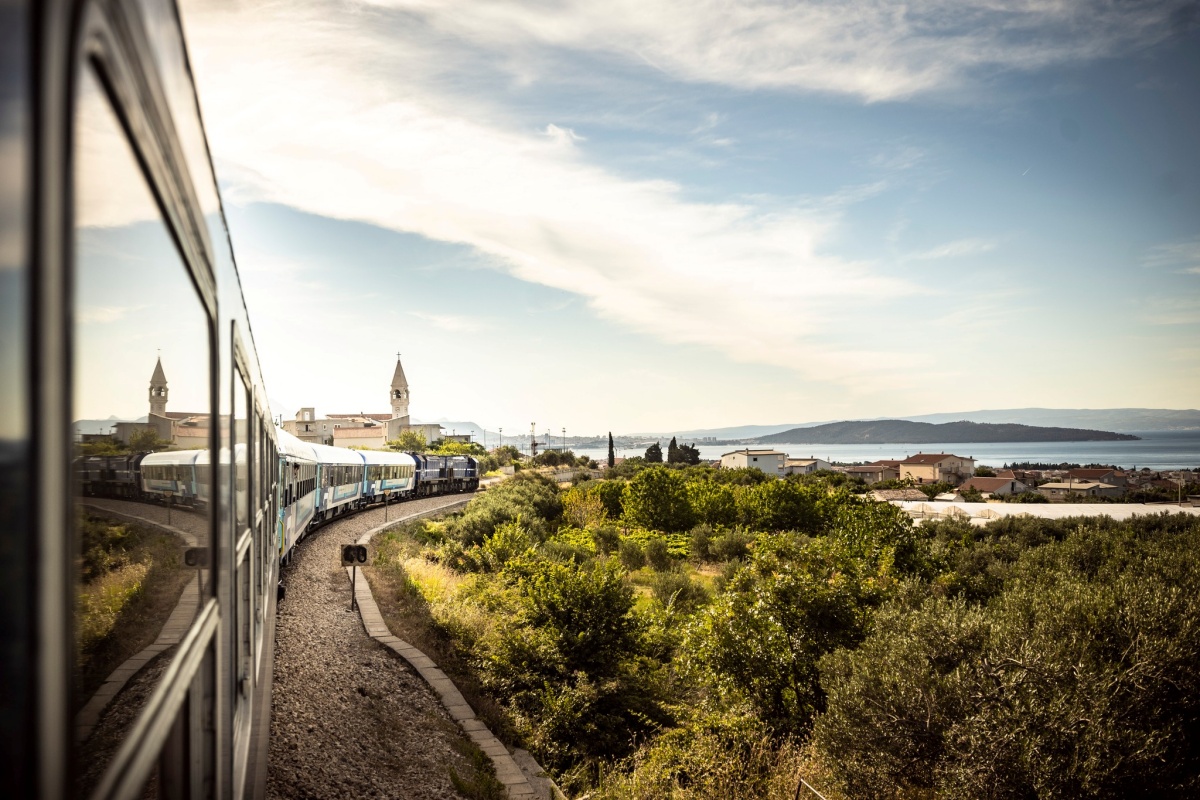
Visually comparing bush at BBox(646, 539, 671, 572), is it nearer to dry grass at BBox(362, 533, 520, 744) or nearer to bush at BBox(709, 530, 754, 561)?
bush at BBox(709, 530, 754, 561)

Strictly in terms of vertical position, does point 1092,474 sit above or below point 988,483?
above

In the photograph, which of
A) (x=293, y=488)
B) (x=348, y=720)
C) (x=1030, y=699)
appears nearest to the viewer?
(x=1030, y=699)

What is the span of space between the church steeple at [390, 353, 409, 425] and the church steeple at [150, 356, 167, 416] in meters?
112

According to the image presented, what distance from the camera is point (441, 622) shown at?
14148mm

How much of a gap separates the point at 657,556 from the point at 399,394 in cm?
8872

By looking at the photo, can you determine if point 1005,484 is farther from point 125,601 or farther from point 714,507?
point 125,601

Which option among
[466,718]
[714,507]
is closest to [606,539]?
[714,507]

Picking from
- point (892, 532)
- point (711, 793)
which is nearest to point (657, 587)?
point (892, 532)

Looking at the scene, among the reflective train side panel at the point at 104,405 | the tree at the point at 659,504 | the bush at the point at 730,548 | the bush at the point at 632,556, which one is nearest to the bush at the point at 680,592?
the bush at the point at 632,556

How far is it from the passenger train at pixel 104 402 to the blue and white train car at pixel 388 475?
29.3 meters

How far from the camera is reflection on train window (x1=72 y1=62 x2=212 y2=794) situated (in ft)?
3.19

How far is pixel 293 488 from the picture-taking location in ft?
51.1

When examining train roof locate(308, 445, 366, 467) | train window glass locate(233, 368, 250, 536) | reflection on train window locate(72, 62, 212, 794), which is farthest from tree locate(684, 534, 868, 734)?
reflection on train window locate(72, 62, 212, 794)

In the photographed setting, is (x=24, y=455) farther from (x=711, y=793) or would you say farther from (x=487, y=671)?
(x=487, y=671)
